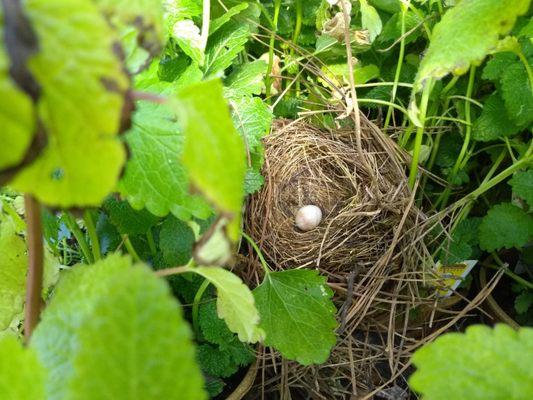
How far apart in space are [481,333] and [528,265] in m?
0.84

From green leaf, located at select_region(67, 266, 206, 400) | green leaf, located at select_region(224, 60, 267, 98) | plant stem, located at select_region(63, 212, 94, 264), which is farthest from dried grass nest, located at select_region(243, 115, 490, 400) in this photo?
green leaf, located at select_region(67, 266, 206, 400)

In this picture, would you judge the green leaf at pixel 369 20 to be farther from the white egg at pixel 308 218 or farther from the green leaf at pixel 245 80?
the white egg at pixel 308 218

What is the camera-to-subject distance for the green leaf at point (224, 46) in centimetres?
80

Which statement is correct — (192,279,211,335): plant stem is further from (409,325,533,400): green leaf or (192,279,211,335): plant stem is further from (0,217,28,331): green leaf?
(409,325,533,400): green leaf

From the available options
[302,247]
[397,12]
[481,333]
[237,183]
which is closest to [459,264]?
[302,247]

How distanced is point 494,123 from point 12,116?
0.89 m

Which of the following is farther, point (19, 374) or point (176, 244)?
point (176, 244)

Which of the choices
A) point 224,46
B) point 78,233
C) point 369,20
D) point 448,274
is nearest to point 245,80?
point 224,46

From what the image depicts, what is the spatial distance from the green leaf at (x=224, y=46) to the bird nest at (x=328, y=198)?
0.17 meters

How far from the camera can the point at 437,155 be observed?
105cm

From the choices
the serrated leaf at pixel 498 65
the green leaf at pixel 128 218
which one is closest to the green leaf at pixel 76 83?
the green leaf at pixel 128 218

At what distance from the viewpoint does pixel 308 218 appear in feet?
2.97

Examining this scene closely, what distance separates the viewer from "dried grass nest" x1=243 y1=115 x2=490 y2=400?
85 centimetres

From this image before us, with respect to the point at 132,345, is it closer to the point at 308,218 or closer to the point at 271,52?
the point at 308,218
